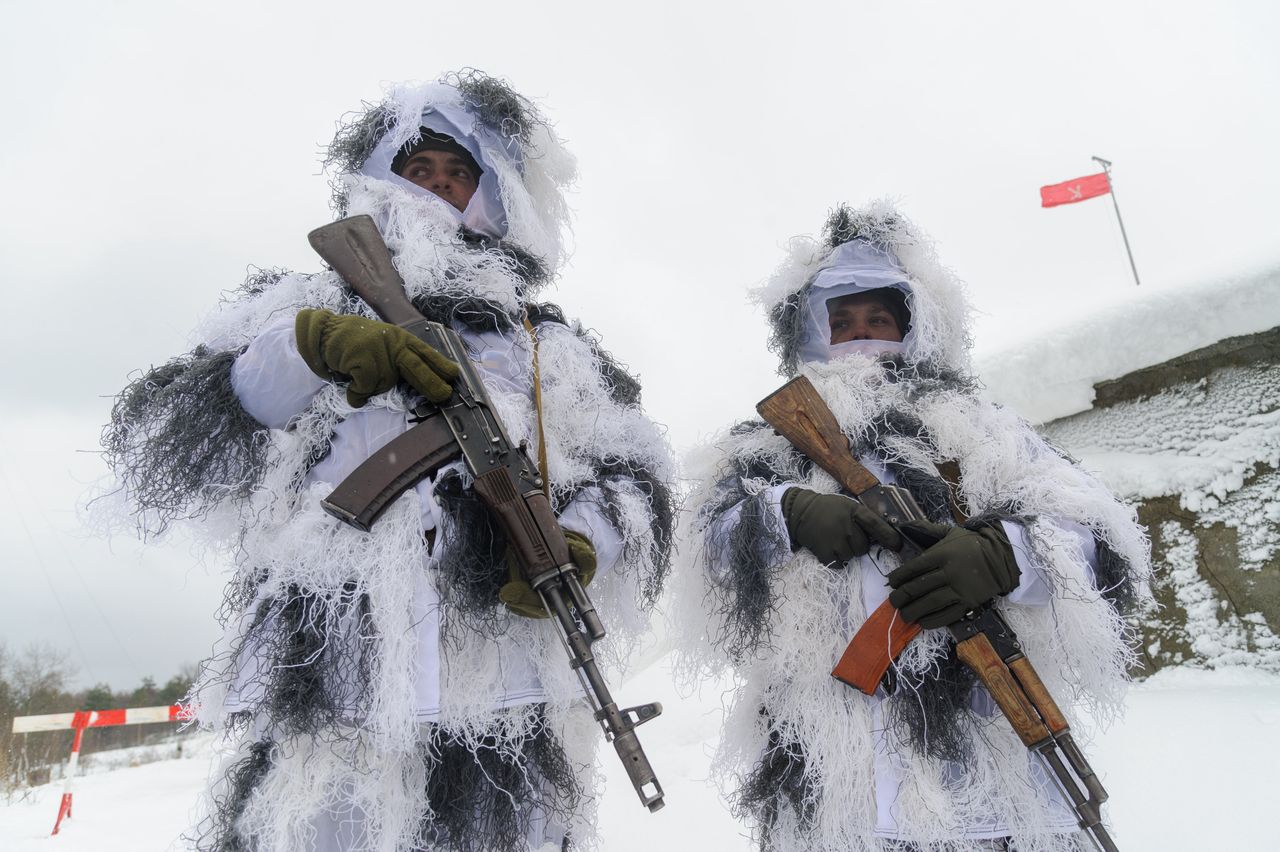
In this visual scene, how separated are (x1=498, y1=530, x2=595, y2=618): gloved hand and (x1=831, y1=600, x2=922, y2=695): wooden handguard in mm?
853

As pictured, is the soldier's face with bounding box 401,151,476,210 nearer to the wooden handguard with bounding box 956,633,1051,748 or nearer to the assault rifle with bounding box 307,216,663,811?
the assault rifle with bounding box 307,216,663,811

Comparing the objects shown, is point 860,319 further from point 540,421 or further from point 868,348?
point 540,421

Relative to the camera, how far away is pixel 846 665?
2.22 m

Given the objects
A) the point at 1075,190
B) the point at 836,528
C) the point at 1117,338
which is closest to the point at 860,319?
the point at 836,528

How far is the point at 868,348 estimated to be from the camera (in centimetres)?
292

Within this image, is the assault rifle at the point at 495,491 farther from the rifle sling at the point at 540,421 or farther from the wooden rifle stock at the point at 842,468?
the wooden rifle stock at the point at 842,468

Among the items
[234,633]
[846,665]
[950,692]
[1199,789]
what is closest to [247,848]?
[234,633]

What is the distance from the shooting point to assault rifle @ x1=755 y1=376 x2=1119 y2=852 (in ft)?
6.49

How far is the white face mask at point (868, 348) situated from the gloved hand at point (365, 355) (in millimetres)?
1634

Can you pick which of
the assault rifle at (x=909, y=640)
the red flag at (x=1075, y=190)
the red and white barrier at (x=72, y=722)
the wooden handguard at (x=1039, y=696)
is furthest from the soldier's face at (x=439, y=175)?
the red flag at (x=1075, y=190)

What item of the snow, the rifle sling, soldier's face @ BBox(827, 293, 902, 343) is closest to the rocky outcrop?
the snow

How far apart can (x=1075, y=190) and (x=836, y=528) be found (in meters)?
12.3

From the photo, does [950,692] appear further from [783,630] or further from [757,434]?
[757,434]

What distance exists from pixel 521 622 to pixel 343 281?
3.38 feet
